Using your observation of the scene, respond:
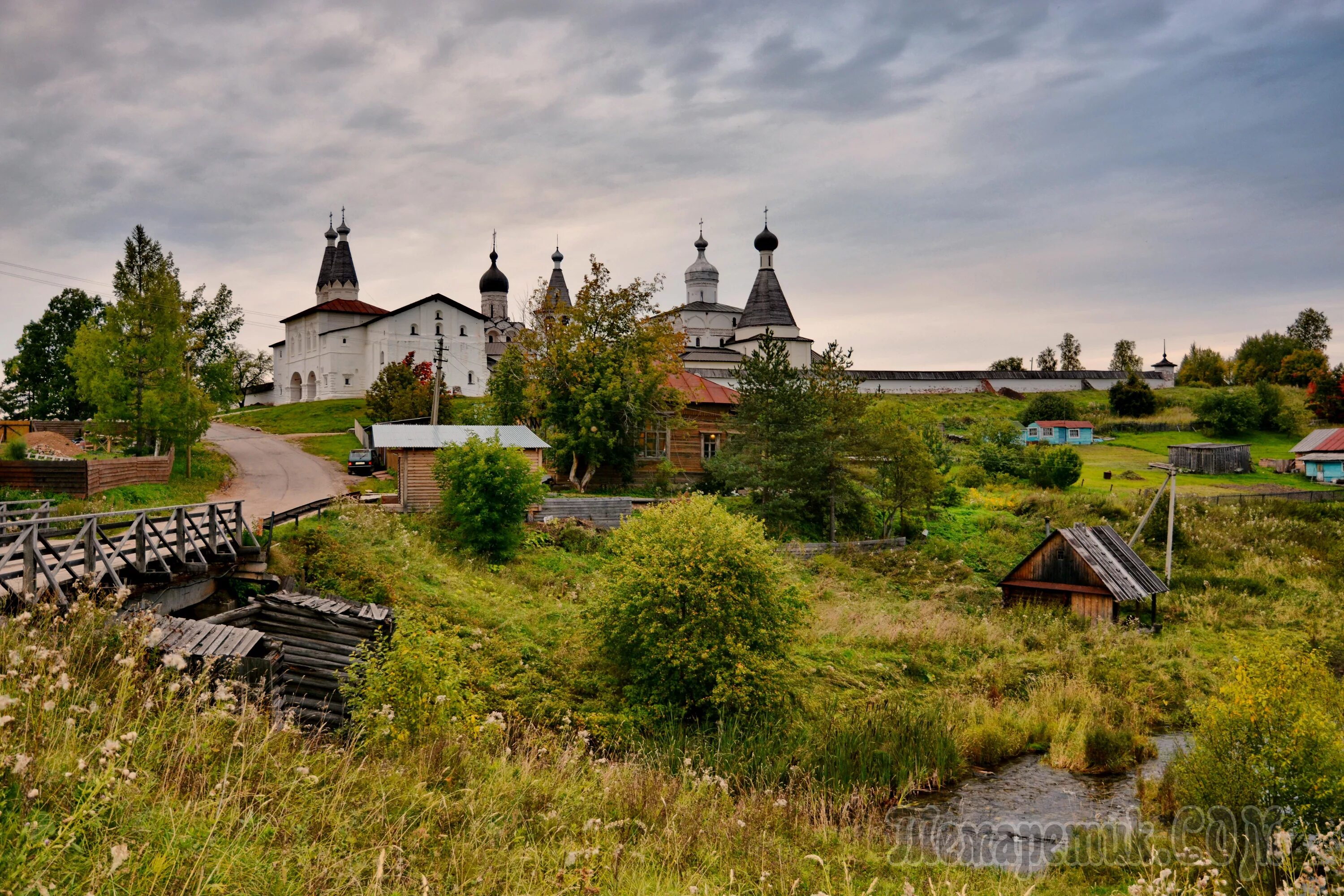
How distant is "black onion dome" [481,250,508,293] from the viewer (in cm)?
8350

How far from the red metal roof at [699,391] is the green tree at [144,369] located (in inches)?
714

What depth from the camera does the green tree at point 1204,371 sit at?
8819cm

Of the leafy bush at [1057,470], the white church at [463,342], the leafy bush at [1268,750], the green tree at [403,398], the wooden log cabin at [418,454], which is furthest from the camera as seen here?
the white church at [463,342]

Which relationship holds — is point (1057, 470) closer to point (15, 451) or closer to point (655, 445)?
point (655, 445)

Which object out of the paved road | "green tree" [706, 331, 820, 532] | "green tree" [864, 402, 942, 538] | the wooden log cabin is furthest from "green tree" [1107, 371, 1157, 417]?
the paved road

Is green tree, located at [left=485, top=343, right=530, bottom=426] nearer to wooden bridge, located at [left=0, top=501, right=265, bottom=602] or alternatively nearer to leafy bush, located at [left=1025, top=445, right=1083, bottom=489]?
wooden bridge, located at [left=0, top=501, right=265, bottom=602]

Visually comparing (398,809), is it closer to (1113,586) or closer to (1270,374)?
(1113,586)

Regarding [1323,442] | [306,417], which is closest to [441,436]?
[306,417]

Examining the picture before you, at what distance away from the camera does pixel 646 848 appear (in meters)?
5.88

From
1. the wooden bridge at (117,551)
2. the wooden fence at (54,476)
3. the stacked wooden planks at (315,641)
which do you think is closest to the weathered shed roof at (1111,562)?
the stacked wooden planks at (315,641)

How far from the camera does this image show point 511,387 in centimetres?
3509

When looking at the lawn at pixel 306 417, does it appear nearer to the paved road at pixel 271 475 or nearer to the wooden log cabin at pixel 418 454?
the paved road at pixel 271 475

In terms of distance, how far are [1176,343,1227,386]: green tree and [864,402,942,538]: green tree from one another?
71.9 m

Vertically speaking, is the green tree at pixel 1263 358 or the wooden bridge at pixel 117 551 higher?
the green tree at pixel 1263 358
